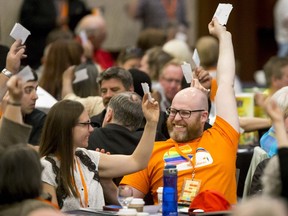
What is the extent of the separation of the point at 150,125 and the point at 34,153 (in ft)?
4.79

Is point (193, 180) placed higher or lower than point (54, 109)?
lower

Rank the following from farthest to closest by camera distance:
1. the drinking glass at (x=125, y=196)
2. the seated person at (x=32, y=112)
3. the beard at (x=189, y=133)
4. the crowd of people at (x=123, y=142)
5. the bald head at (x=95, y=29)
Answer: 1. the bald head at (x=95, y=29)
2. the seated person at (x=32, y=112)
3. the beard at (x=189, y=133)
4. the drinking glass at (x=125, y=196)
5. the crowd of people at (x=123, y=142)

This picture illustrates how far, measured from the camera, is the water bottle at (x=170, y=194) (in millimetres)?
6811

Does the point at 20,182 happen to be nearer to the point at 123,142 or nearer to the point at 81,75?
the point at 123,142

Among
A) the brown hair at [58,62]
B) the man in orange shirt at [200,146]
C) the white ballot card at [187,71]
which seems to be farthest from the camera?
the brown hair at [58,62]

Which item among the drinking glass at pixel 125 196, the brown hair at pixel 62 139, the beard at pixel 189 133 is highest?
the brown hair at pixel 62 139

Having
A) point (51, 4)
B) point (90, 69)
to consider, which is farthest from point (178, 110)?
point (51, 4)

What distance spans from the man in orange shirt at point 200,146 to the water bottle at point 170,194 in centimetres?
61

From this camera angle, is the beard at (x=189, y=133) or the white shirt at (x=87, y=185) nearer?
the white shirt at (x=87, y=185)

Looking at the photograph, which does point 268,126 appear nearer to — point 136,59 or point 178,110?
point 178,110

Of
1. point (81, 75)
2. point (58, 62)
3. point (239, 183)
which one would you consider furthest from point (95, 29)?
point (239, 183)

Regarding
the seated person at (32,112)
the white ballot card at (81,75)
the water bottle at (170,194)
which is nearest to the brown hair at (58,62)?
the white ballot card at (81,75)

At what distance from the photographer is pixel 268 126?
31.6 feet

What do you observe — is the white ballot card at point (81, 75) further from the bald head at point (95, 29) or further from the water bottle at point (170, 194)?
the bald head at point (95, 29)
